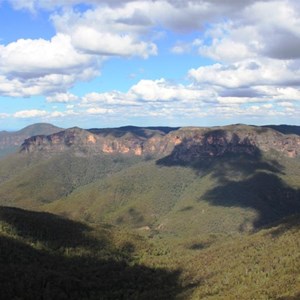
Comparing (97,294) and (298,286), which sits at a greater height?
(298,286)

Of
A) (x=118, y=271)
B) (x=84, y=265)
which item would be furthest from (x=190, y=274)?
(x=84, y=265)

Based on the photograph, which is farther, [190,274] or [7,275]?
[190,274]

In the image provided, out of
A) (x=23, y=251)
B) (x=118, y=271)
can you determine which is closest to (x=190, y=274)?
(x=118, y=271)

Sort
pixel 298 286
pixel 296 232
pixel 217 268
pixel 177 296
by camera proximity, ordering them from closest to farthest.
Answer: pixel 298 286 → pixel 177 296 → pixel 217 268 → pixel 296 232

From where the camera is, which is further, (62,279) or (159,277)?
(159,277)

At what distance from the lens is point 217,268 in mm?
184625

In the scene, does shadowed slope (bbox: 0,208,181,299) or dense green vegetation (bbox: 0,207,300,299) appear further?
shadowed slope (bbox: 0,208,181,299)

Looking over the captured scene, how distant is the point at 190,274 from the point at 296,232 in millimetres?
43805

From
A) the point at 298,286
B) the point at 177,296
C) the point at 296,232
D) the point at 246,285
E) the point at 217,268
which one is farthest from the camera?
the point at 296,232

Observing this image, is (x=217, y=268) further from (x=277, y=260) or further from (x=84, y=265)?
(x=84, y=265)

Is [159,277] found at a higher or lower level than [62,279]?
lower

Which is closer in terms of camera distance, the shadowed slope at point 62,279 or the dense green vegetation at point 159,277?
the dense green vegetation at point 159,277

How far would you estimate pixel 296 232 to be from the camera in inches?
7771

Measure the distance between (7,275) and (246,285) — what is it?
71828 mm
